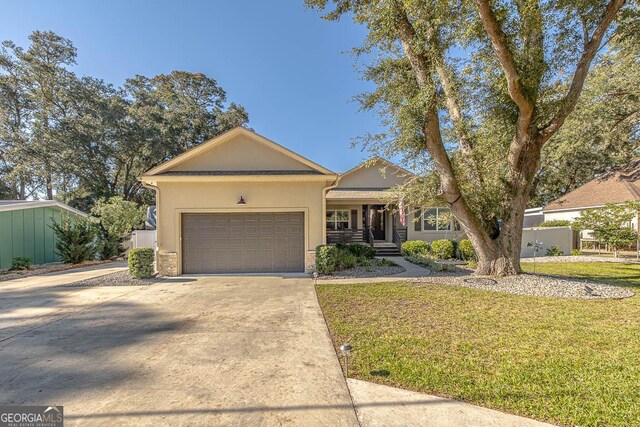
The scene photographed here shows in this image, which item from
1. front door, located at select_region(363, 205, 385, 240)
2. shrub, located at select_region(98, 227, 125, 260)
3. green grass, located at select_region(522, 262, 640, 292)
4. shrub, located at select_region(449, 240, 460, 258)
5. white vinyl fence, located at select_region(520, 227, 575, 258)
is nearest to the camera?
green grass, located at select_region(522, 262, 640, 292)

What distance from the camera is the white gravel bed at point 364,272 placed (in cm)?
949

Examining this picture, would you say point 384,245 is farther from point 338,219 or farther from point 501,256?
point 501,256

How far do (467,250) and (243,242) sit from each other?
9984 mm

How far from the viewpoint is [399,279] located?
29.3 ft

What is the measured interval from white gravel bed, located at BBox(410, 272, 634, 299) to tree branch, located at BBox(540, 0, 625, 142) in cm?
432

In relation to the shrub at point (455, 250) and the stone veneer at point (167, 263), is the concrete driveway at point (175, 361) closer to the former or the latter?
the stone veneer at point (167, 263)

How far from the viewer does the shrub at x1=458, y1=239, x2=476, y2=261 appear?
1286 cm

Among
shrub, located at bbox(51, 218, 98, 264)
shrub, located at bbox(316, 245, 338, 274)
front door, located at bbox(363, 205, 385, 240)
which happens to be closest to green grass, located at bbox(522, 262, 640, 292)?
shrub, located at bbox(316, 245, 338, 274)

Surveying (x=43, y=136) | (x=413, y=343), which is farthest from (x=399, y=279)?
(x=43, y=136)

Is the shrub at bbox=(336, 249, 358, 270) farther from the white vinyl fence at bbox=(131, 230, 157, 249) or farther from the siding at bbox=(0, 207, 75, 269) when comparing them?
the siding at bbox=(0, 207, 75, 269)

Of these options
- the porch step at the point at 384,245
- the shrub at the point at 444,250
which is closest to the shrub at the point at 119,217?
the porch step at the point at 384,245

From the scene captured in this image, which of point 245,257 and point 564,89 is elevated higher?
point 564,89

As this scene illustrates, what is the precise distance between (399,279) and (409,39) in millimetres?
7253

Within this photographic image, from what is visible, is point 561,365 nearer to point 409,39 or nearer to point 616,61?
point 409,39
